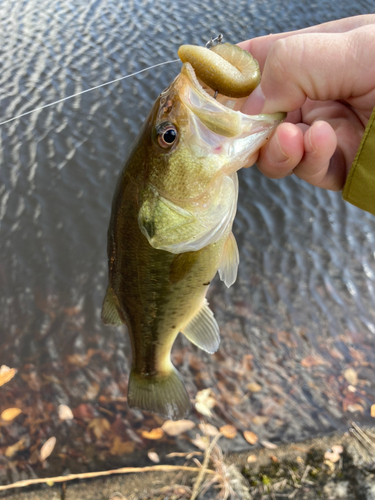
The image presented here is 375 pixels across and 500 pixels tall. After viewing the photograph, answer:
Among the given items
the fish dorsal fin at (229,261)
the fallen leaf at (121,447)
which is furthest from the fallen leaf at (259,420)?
the fish dorsal fin at (229,261)

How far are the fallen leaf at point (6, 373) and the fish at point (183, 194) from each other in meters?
2.41

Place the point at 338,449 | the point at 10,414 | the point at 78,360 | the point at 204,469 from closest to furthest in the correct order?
the point at 204,469 < the point at 338,449 < the point at 10,414 < the point at 78,360

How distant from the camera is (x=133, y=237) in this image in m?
2.01

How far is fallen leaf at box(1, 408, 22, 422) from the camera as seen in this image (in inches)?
150

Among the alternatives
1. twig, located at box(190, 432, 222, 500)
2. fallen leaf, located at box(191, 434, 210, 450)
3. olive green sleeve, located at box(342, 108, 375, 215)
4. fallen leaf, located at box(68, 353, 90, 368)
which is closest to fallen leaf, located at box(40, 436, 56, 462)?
fallen leaf, located at box(68, 353, 90, 368)

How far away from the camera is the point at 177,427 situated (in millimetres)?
3750

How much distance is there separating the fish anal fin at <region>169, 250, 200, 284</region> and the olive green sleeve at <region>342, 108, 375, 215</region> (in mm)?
917

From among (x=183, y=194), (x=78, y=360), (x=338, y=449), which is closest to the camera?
(x=183, y=194)

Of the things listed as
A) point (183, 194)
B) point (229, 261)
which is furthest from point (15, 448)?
point (183, 194)

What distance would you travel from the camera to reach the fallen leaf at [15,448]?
3.57 m

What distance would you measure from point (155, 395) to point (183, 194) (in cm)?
147

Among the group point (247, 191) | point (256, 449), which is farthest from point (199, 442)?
point (247, 191)

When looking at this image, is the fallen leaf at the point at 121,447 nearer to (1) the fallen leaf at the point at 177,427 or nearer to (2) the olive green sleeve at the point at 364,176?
(1) the fallen leaf at the point at 177,427

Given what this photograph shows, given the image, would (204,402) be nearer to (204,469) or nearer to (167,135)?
(204,469)
